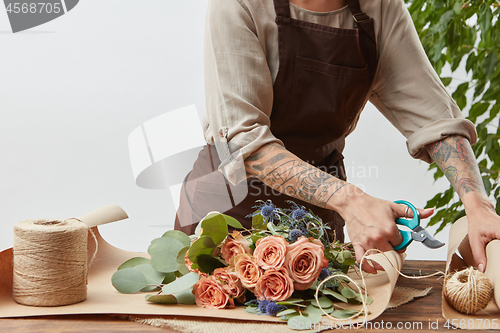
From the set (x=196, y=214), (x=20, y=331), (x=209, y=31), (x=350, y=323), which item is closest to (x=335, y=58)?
(x=209, y=31)

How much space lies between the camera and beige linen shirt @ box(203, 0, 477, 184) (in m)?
0.87

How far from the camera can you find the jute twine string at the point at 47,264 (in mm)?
640

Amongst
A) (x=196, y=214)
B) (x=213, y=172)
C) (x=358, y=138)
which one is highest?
(x=213, y=172)

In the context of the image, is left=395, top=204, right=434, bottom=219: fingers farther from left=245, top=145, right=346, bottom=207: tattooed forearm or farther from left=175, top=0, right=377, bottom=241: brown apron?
left=175, top=0, right=377, bottom=241: brown apron

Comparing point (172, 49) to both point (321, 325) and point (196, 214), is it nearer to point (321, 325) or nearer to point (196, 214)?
point (196, 214)

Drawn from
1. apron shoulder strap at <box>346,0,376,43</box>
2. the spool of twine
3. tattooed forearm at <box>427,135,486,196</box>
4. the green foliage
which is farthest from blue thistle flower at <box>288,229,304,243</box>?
the green foliage

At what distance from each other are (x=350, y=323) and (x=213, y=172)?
0.58 m

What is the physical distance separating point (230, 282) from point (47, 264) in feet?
0.93

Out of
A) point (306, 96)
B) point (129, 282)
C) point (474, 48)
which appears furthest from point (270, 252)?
point (474, 48)

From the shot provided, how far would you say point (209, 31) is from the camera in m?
0.94

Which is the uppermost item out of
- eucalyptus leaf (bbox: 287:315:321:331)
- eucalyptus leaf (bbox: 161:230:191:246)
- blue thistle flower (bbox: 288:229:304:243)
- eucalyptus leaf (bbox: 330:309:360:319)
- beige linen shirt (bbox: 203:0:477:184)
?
beige linen shirt (bbox: 203:0:477:184)

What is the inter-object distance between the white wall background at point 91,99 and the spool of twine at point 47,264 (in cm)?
152

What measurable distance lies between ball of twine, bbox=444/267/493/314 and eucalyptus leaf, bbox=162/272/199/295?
0.41 meters

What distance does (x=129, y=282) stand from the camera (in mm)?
722
